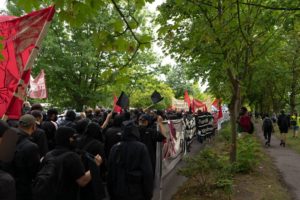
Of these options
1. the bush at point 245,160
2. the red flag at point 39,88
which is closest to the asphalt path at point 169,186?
the bush at point 245,160

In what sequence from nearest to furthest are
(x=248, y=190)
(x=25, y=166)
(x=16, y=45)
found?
(x=25, y=166) → (x=16, y=45) → (x=248, y=190)

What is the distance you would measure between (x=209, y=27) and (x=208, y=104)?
90.7 ft

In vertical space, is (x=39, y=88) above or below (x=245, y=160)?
above

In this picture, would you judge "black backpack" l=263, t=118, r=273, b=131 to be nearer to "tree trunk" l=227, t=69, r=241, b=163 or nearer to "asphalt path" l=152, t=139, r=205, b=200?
"tree trunk" l=227, t=69, r=241, b=163

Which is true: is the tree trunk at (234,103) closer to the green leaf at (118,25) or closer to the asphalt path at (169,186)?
the asphalt path at (169,186)

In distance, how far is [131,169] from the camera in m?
5.84

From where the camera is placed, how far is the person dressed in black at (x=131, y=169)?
5.83 metres

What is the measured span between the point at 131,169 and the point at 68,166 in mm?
1384

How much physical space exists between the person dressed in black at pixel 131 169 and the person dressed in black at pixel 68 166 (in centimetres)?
107

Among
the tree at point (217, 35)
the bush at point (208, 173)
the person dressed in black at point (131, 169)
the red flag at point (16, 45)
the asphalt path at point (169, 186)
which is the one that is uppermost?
the tree at point (217, 35)

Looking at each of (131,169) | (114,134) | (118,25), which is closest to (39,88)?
(114,134)

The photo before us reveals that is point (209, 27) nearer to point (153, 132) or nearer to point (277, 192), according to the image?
point (153, 132)

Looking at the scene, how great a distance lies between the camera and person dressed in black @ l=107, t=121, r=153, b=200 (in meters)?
5.83

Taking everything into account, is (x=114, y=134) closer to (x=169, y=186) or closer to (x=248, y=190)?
(x=169, y=186)
